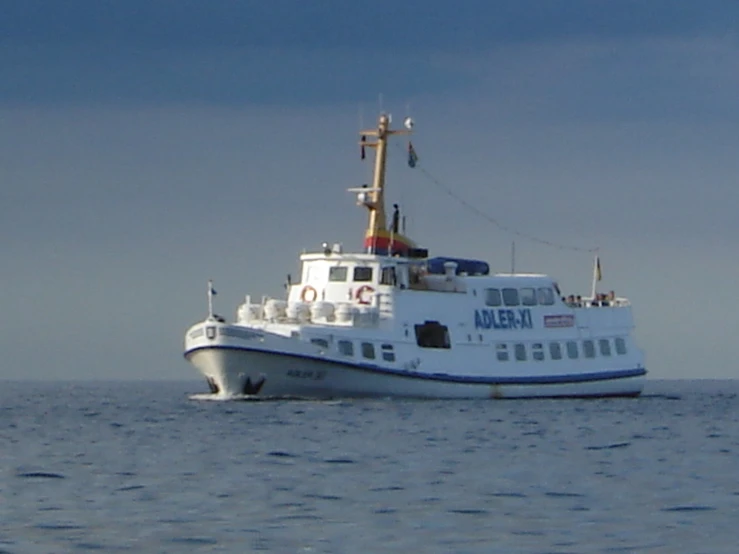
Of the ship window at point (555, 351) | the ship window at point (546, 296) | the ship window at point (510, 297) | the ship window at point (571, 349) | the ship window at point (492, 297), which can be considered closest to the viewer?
the ship window at point (492, 297)

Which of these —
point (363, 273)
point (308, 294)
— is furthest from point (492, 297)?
point (308, 294)

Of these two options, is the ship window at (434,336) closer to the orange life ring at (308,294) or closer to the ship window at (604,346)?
the orange life ring at (308,294)

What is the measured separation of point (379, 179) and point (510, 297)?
301 inches

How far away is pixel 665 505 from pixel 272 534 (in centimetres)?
823

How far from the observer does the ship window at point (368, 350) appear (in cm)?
6931

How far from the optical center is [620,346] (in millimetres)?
84375

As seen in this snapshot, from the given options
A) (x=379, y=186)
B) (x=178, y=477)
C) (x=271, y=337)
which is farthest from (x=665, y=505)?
(x=379, y=186)

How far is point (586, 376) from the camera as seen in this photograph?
80812mm

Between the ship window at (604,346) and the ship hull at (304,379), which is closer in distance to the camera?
the ship hull at (304,379)

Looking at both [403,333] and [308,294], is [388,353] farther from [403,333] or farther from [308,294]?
[308,294]

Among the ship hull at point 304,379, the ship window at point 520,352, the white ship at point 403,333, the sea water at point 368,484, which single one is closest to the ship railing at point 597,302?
the white ship at point 403,333

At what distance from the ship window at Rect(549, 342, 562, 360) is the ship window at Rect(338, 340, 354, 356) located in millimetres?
13097

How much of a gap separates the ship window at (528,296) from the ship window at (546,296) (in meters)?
0.38

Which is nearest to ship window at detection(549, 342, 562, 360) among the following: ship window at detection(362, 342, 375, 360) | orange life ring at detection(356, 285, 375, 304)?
orange life ring at detection(356, 285, 375, 304)
